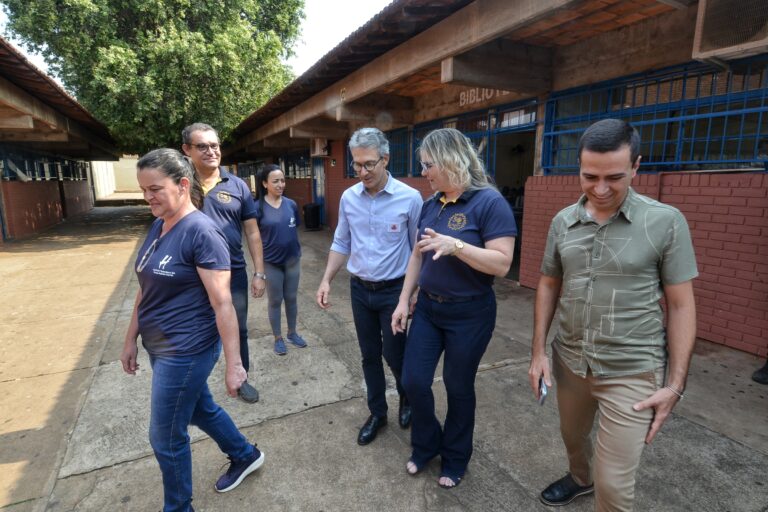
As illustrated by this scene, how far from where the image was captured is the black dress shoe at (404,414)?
114 inches

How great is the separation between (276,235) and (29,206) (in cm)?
1442

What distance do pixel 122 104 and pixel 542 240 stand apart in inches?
432

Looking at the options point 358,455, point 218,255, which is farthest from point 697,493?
point 218,255

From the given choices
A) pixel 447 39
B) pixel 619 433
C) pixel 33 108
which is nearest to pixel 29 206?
pixel 33 108

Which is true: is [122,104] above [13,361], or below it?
above

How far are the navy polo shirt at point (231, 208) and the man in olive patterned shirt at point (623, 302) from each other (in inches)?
88.0

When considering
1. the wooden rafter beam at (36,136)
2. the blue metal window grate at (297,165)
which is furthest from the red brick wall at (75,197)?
the blue metal window grate at (297,165)

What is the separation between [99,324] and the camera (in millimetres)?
5180

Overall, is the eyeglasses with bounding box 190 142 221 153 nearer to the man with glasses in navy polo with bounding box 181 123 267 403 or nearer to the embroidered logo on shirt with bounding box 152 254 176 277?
the man with glasses in navy polo with bounding box 181 123 267 403

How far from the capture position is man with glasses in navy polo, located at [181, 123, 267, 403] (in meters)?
2.84

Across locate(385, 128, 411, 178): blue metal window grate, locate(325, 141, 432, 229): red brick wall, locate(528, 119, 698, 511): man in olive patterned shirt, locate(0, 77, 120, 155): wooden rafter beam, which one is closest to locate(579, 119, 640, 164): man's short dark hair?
locate(528, 119, 698, 511): man in olive patterned shirt

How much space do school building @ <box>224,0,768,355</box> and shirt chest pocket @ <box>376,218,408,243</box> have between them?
255 cm

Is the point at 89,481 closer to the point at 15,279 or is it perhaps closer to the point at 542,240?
the point at 542,240

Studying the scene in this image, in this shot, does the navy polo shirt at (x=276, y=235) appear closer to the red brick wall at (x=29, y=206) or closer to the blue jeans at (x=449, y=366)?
the blue jeans at (x=449, y=366)
